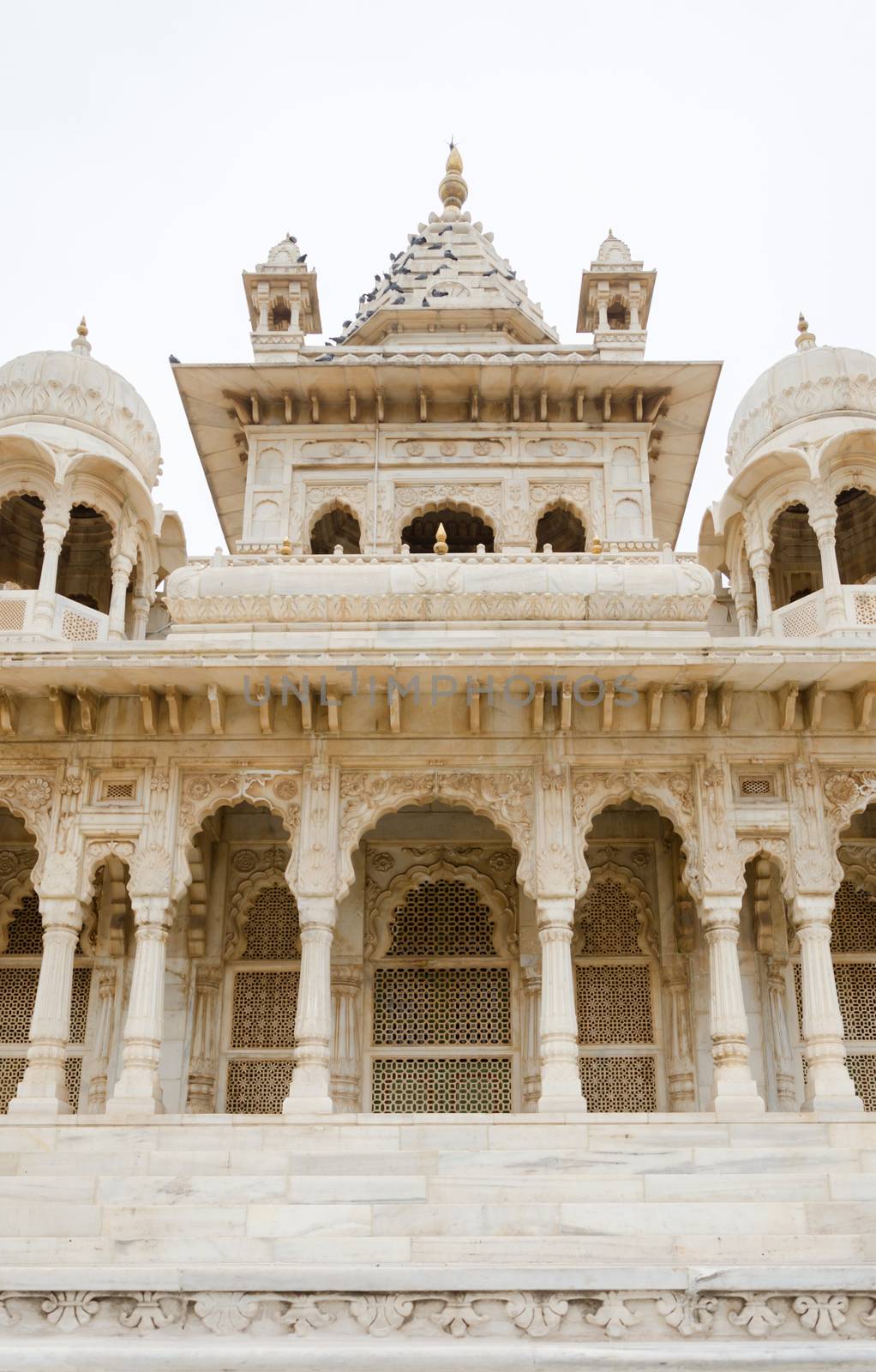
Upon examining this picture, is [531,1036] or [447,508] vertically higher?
[447,508]

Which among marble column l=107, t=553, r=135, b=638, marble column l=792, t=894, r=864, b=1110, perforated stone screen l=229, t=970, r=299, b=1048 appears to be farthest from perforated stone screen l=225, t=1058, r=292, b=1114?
marble column l=792, t=894, r=864, b=1110

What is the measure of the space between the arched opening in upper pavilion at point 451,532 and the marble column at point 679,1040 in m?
5.89

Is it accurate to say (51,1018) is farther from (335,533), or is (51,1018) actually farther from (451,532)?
(451,532)

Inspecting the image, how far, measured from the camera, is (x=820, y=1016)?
11789mm

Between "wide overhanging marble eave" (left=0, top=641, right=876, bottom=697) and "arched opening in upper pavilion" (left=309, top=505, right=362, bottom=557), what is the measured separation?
543cm

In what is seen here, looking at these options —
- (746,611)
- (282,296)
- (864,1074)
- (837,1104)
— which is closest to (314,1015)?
(837,1104)

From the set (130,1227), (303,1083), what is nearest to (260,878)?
(303,1083)

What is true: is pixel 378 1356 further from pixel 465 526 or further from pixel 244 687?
pixel 465 526

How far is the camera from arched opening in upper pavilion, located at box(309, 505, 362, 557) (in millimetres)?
17734

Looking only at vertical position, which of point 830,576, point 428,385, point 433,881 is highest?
point 428,385

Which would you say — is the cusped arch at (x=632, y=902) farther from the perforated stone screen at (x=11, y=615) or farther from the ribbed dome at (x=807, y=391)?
the perforated stone screen at (x=11, y=615)

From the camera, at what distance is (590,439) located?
55.4 feet

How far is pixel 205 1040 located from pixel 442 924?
2493 mm

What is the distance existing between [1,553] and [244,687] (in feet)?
19.3
